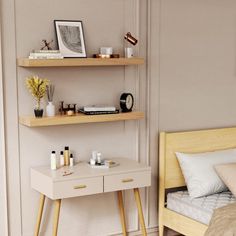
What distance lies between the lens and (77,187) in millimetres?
3330

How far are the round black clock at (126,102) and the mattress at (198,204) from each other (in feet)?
2.43

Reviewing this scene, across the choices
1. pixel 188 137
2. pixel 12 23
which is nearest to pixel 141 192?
pixel 188 137

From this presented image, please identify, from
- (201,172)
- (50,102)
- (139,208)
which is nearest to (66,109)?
(50,102)

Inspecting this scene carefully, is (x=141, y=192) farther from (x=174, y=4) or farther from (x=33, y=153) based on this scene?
(x=174, y=4)

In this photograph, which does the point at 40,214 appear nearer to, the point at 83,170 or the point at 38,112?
the point at 83,170

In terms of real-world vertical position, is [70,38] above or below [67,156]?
above

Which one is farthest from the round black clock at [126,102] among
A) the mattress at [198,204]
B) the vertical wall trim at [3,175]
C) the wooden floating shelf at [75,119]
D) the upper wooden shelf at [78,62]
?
the vertical wall trim at [3,175]

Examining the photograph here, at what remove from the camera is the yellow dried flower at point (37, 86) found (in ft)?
11.1

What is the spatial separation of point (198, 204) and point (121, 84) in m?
1.03

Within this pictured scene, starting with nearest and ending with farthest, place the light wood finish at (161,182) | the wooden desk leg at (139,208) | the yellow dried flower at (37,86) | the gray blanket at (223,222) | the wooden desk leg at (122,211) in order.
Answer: the gray blanket at (223,222) → the yellow dried flower at (37,86) → the wooden desk leg at (139,208) → the wooden desk leg at (122,211) → the light wood finish at (161,182)

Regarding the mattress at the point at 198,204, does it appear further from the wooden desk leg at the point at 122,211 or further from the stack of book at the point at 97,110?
the stack of book at the point at 97,110

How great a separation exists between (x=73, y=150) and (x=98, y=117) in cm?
35

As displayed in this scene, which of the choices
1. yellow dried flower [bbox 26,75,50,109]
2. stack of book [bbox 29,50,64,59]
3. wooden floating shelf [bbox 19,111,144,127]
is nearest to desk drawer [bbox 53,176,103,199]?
wooden floating shelf [bbox 19,111,144,127]

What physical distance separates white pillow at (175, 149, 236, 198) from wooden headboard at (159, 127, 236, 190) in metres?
0.08
